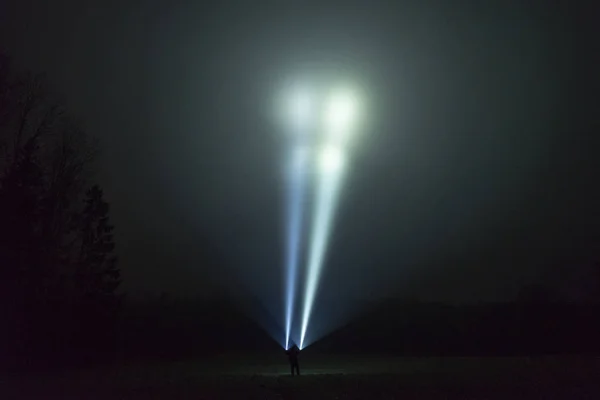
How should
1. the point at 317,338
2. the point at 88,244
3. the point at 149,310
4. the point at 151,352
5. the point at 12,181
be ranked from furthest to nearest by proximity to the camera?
the point at 149,310
the point at 317,338
the point at 151,352
the point at 88,244
the point at 12,181

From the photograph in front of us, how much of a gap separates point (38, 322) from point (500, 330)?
1490 inches

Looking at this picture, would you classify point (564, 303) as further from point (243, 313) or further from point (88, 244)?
point (88, 244)

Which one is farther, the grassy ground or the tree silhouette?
the tree silhouette

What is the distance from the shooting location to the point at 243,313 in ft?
197

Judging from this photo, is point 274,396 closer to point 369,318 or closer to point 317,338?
point 317,338

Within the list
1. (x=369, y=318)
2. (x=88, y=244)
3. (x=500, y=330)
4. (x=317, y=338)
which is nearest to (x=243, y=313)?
(x=317, y=338)

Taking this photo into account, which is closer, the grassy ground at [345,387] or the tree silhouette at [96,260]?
the grassy ground at [345,387]

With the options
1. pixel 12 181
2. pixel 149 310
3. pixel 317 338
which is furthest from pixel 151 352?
pixel 12 181

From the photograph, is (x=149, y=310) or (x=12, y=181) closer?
(x=12, y=181)

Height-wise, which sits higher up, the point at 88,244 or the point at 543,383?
the point at 88,244

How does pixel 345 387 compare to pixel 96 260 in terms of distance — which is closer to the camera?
pixel 345 387

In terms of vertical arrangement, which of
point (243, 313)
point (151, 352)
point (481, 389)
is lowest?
point (481, 389)

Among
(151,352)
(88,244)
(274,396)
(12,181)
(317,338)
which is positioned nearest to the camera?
(274,396)

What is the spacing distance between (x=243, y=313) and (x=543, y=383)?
4072 centimetres
